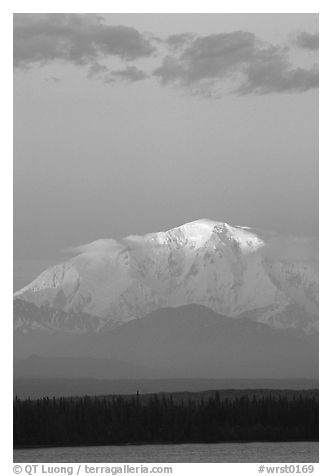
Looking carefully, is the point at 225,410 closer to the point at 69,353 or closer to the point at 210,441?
the point at 210,441

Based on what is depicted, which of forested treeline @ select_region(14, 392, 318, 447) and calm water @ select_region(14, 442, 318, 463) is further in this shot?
forested treeline @ select_region(14, 392, 318, 447)

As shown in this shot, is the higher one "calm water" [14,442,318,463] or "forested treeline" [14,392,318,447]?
"forested treeline" [14,392,318,447]

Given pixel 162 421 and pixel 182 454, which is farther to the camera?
pixel 162 421

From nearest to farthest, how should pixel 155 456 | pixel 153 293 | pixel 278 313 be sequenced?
pixel 155 456 < pixel 153 293 < pixel 278 313

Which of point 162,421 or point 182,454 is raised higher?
point 162,421
